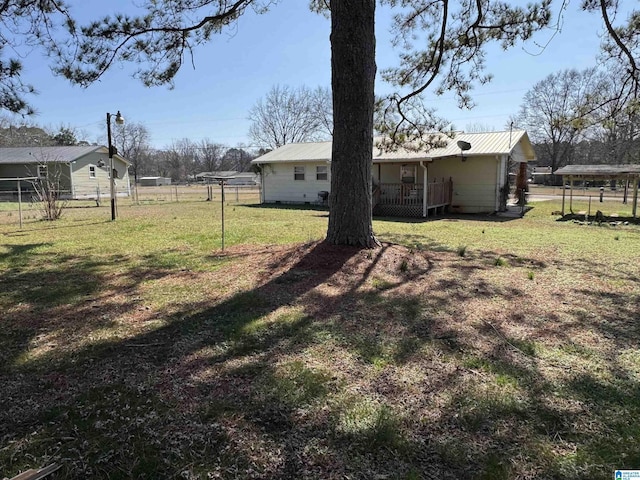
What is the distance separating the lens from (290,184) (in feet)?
74.8

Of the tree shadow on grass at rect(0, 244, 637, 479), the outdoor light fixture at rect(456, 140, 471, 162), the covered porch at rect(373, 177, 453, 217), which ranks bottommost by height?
the tree shadow on grass at rect(0, 244, 637, 479)

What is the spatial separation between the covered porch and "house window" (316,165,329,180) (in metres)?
4.15

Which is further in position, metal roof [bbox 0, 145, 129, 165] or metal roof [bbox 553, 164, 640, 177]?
metal roof [bbox 0, 145, 129, 165]

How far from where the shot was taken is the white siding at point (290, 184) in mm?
21859

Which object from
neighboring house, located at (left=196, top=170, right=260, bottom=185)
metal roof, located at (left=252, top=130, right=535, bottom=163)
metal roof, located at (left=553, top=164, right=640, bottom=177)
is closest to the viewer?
neighboring house, located at (left=196, top=170, right=260, bottom=185)

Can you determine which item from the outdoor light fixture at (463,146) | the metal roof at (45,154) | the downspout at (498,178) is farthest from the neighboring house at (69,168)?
the downspout at (498,178)

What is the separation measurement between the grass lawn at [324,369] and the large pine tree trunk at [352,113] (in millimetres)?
601

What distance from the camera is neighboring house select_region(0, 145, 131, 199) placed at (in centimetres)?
2978

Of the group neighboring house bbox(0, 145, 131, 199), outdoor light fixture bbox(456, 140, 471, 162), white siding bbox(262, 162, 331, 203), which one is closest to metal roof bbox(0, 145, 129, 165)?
neighboring house bbox(0, 145, 131, 199)

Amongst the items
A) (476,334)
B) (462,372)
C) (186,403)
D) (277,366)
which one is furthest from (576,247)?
(186,403)

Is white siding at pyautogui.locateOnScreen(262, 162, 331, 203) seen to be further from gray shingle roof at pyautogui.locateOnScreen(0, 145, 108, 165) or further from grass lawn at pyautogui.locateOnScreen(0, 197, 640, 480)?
gray shingle roof at pyautogui.locateOnScreen(0, 145, 108, 165)

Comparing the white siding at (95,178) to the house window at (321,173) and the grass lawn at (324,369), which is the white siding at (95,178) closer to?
the house window at (321,173)

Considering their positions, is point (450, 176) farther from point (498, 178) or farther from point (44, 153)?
point (44, 153)

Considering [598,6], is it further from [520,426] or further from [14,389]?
[14,389]
